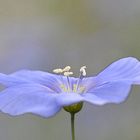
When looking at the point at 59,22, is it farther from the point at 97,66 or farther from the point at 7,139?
the point at 7,139

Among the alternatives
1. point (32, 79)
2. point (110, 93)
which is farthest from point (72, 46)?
point (110, 93)

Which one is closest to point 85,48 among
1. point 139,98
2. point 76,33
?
point 76,33

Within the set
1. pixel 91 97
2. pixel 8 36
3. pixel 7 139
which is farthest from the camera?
pixel 8 36

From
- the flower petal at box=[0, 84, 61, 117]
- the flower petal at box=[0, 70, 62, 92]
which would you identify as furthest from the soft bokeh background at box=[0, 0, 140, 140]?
the flower petal at box=[0, 84, 61, 117]

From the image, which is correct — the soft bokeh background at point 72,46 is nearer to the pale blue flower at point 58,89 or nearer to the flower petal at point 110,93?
the pale blue flower at point 58,89

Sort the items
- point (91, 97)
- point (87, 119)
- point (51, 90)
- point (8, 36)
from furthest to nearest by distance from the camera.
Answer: point (8, 36) → point (87, 119) → point (51, 90) → point (91, 97)

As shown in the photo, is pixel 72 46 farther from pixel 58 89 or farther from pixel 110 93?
pixel 110 93

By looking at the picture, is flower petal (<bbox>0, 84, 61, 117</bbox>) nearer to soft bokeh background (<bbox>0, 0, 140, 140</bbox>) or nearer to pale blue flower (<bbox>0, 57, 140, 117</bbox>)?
pale blue flower (<bbox>0, 57, 140, 117</bbox>)
